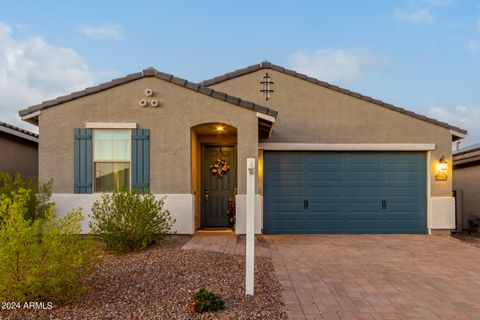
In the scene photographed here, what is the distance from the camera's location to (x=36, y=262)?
12.4ft

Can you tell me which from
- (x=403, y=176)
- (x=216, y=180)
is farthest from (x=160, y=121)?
(x=403, y=176)

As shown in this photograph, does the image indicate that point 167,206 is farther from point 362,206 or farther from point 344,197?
point 362,206

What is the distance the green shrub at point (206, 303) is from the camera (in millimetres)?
3848

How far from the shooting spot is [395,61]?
18328mm

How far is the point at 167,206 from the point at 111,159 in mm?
1642

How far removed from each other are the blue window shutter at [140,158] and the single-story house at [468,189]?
398 inches

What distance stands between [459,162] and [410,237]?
4.85 meters

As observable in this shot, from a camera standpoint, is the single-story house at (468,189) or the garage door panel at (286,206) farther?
the single-story house at (468,189)

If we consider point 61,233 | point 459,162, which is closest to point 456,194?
point 459,162

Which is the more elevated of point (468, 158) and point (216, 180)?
point (468, 158)

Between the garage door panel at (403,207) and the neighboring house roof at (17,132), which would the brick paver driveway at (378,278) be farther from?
the neighboring house roof at (17,132)

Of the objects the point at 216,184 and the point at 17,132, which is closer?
the point at 216,184

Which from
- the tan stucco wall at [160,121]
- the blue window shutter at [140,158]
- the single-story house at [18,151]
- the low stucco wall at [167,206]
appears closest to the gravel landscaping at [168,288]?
the low stucco wall at [167,206]

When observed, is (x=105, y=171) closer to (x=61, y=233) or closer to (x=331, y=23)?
(x=61, y=233)
